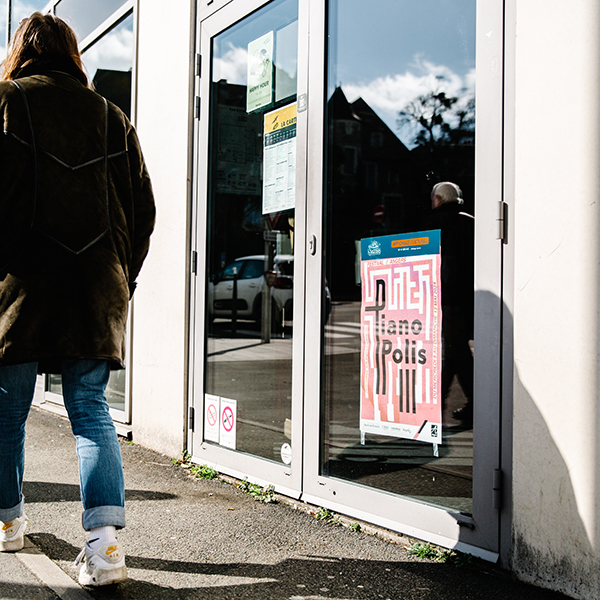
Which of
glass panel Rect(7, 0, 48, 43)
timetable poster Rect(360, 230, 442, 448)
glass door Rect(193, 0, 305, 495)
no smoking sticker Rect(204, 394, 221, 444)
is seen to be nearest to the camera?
timetable poster Rect(360, 230, 442, 448)

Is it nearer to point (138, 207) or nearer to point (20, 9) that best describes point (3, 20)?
point (20, 9)


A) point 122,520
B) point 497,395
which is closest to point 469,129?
point 497,395

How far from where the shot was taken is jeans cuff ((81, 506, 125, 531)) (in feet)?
7.38

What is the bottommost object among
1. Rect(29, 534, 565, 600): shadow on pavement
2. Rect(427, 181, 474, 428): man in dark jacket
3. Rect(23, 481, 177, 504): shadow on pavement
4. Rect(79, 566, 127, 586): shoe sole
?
Rect(23, 481, 177, 504): shadow on pavement

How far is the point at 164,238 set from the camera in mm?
4648

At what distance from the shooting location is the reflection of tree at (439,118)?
2779 mm

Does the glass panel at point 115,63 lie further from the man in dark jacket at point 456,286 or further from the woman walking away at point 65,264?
the man in dark jacket at point 456,286

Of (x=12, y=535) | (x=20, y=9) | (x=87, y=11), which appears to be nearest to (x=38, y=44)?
(x=12, y=535)

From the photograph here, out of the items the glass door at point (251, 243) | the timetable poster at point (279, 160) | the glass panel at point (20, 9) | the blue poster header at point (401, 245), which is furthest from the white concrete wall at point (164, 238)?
the glass panel at point (20, 9)

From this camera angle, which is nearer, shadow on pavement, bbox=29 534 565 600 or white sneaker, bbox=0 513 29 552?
shadow on pavement, bbox=29 534 565 600

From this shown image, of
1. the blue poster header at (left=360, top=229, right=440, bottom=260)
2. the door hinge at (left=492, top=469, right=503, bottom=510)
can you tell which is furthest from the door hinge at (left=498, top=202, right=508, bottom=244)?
the door hinge at (left=492, top=469, right=503, bottom=510)

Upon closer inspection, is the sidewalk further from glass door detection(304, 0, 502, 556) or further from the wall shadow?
glass door detection(304, 0, 502, 556)

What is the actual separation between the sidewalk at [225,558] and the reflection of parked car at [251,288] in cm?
106

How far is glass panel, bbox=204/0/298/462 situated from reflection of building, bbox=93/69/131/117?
4.58 ft
